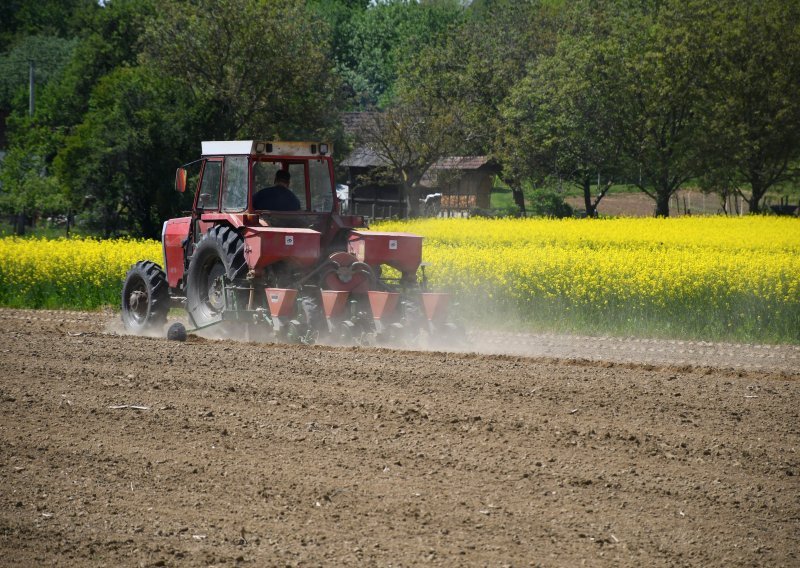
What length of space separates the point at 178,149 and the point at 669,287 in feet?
79.6

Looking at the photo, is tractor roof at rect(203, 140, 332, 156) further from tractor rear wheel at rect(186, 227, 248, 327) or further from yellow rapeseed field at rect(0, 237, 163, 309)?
yellow rapeseed field at rect(0, 237, 163, 309)

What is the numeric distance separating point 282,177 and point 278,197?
0.98ft

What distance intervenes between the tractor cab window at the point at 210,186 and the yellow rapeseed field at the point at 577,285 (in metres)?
4.90

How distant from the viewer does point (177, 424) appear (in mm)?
8938

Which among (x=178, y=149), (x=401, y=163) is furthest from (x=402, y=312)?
(x=401, y=163)

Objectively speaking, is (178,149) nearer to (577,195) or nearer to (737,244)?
(737,244)

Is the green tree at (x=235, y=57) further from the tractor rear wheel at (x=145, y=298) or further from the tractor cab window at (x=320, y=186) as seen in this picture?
the tractor cab window at (x=320, y=186)

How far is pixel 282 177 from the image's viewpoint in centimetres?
1418

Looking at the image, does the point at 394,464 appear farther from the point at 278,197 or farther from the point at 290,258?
the point at 278,197

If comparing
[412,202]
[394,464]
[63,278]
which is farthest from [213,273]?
[412,202]

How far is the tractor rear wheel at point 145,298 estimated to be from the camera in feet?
50.1

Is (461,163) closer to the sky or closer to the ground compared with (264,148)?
closer to the sky

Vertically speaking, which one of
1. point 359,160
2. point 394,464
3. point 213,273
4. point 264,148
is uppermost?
point 359,160

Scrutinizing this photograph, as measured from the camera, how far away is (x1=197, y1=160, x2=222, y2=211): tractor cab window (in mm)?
14250
